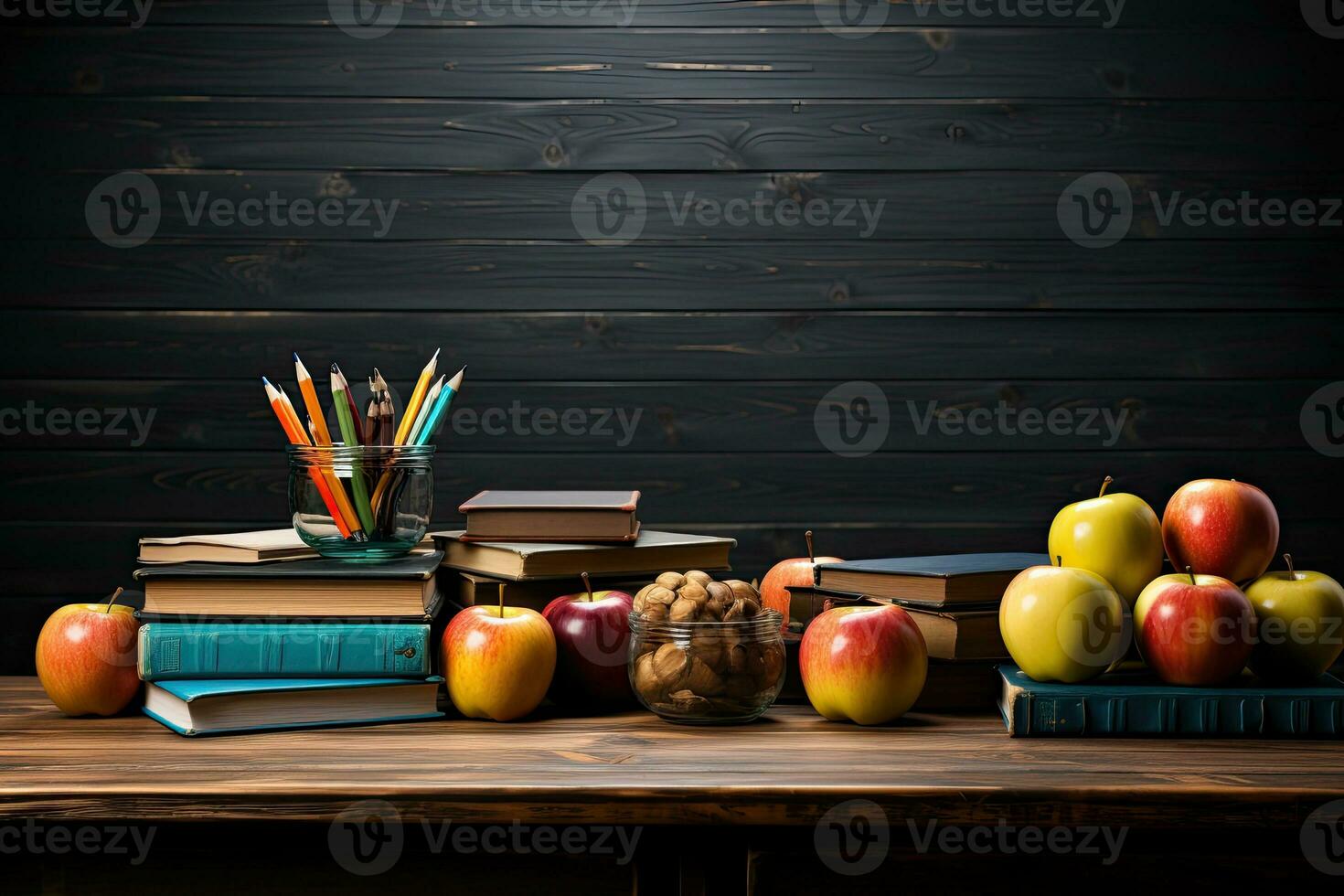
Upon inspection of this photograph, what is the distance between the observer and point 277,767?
2.84 feet

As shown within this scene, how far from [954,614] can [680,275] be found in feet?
3.11

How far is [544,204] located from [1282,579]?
1.24m

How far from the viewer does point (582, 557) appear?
3.67ft

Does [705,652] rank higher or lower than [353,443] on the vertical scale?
lower

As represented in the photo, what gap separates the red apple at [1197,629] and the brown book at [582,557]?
1.38 feet

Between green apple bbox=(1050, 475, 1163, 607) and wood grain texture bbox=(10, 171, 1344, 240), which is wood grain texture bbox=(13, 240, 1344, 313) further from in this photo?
green apple bbox=(1050, 475, 1163, 607)

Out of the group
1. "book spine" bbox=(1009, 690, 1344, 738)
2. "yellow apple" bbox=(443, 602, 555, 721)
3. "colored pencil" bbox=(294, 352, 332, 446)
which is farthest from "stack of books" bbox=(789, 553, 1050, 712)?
"colored pencil" bbox=(294, 352, 332, 446)

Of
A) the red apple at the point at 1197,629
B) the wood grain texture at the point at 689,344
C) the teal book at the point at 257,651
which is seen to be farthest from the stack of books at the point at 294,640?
the wood grain texture at the point at 689,344

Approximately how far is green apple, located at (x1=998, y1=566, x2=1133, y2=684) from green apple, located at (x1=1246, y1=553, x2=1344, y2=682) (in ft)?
0.40

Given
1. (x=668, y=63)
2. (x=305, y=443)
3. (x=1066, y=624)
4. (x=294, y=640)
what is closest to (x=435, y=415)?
(x=305, y=443)

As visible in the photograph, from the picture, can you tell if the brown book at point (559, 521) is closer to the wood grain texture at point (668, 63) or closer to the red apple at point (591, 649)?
the red apple at point (591, 649)

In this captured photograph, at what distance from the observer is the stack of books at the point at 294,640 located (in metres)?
1.00

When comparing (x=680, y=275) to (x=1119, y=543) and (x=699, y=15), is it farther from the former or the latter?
(x=1119, y=543)

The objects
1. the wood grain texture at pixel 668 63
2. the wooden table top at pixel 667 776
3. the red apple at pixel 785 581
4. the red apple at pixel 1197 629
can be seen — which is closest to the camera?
the wooden table top at pixel 667 776
